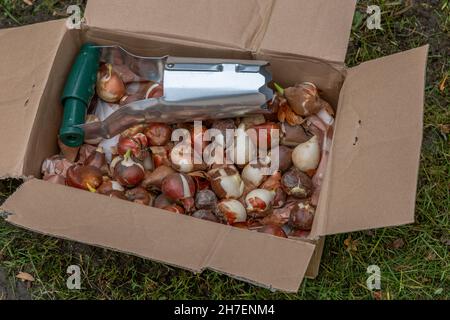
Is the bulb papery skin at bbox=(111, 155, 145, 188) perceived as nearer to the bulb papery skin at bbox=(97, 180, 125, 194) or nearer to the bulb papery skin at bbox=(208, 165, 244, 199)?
the bulb papery skin at bbox=(97, 180, 125, 194)

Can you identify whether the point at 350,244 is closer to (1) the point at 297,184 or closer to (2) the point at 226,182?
(1) the point at 297,184

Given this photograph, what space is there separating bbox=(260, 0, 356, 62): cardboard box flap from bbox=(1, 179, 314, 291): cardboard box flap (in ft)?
1.51

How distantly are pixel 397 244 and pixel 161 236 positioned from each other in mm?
714

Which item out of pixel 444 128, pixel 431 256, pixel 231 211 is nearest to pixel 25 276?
pixel 231 211

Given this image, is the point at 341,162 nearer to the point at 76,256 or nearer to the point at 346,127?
the point at 346,127

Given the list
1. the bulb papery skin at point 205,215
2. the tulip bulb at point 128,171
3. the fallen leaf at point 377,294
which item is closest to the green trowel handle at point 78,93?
the tulip bulb at point 128,171

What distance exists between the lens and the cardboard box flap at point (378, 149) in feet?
3.70

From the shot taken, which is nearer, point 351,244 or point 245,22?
point 245,22

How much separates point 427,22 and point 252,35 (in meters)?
0.67

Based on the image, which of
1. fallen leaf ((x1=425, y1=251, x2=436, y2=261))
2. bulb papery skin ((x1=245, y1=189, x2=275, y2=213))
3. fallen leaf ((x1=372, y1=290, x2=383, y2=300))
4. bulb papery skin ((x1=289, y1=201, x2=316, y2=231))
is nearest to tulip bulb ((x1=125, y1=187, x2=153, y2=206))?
bulb papery skin ((x1=245, y1=189, x2=275, y2=213))

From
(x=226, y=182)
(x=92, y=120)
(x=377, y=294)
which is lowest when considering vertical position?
(x=377, y=294)

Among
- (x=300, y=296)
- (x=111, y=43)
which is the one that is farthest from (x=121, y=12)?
(x=300, y=296)

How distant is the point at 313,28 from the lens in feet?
4.40

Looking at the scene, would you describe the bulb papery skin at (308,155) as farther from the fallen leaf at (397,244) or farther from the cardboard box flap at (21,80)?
the cardboard box flap at (21,80)
